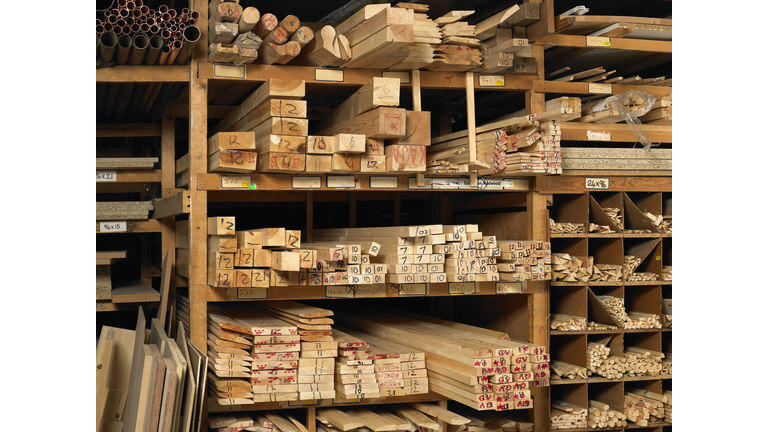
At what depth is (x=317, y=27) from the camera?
17.5 feet

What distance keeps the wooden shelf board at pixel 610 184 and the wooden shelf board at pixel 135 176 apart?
370cm

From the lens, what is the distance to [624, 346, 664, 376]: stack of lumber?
17.9 ft

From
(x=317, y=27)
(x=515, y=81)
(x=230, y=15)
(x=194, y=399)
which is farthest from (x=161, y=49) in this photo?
(x=515, y=81)

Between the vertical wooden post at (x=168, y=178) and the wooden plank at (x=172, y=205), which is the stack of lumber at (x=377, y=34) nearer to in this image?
the wooden plank at (x=172, y=205)

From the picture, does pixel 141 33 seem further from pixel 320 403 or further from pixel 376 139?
pixel 320 403

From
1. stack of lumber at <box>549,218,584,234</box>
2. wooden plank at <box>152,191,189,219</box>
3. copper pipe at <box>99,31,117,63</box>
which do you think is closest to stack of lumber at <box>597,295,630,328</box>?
stack of lumber at <box>549,218,584,234</box>

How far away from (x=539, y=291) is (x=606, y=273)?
63 centimetres

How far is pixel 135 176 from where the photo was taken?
6.39 m

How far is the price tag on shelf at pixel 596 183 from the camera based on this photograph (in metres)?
5.45

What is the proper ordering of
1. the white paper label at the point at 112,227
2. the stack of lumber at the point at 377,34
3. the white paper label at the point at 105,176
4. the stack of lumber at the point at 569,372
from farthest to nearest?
the white paper label at the point at 105,176 → the white paper label at the point at 112,227 → the stack of lumber at the point at 569,372 → the stack of lumber at the point at 377,34

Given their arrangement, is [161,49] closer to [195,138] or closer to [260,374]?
[195,138]

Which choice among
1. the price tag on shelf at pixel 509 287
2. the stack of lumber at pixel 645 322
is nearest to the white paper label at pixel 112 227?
the price tag on shelf at pixel 509 287

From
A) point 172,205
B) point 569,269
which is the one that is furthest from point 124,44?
point 569,269

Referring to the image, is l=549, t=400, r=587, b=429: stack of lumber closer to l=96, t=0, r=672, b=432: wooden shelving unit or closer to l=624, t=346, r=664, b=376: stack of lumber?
l=96, t=0, r=672, b=432: wooden shelving unit
